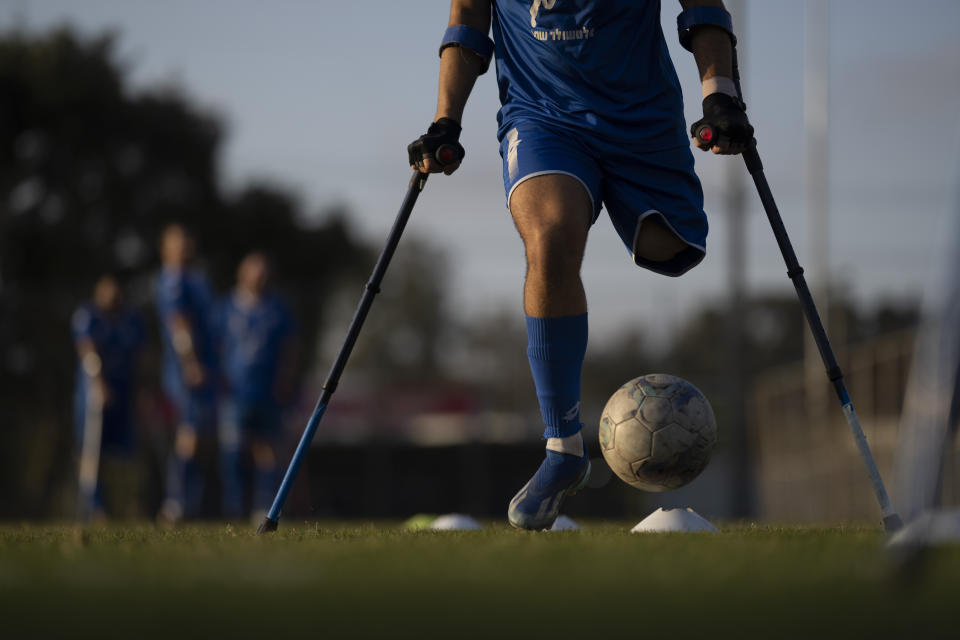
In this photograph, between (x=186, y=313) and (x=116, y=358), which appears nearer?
(x=186, y=313)

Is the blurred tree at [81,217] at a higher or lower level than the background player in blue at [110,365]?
higher

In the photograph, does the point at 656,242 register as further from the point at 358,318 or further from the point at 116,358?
the point at 116,358

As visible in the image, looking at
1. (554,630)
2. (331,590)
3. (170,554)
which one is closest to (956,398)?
(554,630)

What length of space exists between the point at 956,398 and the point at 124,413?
33.6ft

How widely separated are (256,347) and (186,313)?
2.98 ft

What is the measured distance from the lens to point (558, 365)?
4.39 m

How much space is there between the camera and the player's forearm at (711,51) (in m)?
4.56

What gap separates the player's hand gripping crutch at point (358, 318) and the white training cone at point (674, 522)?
1.27 meters

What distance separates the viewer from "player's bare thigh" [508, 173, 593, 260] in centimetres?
422

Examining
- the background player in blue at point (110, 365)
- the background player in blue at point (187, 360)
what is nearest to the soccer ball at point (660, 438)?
the background player in blue at point (187, 360)

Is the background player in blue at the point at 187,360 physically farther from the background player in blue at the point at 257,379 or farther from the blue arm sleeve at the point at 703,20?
the blue arm sleeve at the point at 703,20

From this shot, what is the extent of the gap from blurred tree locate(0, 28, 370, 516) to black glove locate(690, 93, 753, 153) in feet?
68.3

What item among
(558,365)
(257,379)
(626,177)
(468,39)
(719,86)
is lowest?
(257,379)

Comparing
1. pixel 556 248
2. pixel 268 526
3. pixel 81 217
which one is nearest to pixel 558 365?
pixel 556 248
